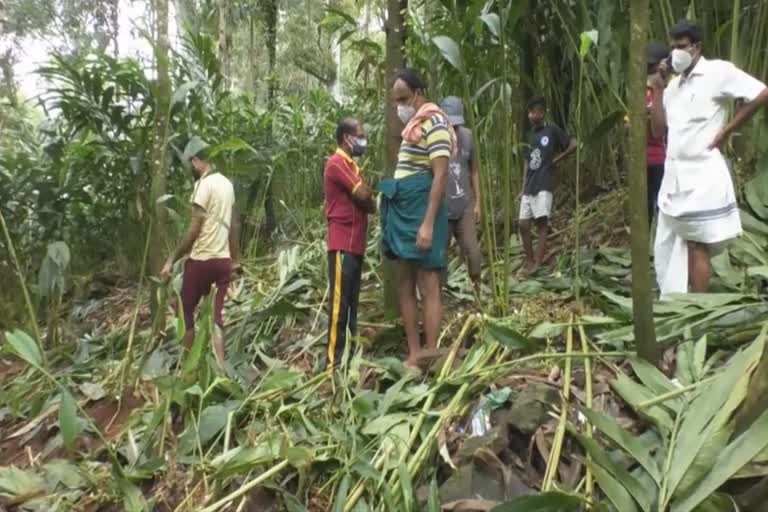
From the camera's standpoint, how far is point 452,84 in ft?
16.4

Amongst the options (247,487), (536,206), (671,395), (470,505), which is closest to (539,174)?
(536,206)

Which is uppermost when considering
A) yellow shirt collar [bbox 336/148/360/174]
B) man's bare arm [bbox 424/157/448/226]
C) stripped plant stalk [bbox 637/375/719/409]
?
yellow shirt collar [bbox 336/148/360/174]

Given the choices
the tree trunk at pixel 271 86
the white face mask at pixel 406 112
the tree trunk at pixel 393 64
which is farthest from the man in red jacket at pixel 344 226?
the tree trunk at pixel 271 86

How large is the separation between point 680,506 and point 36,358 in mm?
2331

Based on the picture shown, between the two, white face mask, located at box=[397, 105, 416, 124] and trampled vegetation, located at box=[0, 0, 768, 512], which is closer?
trampled vegetation, located at box=[0, 0, 768, 512]

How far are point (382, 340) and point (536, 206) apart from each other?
1.59 metres

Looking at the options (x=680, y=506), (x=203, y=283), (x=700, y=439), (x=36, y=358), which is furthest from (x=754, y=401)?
(x=203, y=283)

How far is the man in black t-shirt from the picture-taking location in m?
4.43

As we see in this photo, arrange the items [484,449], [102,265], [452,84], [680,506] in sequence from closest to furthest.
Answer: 1. [680,506]
2. [484,449]
3. [452,84]
4. [102,265]

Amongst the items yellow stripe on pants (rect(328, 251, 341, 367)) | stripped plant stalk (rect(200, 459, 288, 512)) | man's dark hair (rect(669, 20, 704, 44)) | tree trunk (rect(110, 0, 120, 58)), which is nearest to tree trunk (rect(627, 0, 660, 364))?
man's dark hair (rect(669, 20, 704, 44))

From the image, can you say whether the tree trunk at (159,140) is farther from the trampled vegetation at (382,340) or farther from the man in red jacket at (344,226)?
the man in red jacket at (344,226)

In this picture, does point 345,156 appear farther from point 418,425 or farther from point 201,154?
point 418,425

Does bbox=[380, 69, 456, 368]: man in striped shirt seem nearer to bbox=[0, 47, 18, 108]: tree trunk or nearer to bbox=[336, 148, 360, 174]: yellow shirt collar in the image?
bbox=[336, 148, 360, 174]: yellow shirt collar

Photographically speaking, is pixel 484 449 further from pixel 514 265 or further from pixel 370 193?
pixel 514 265
